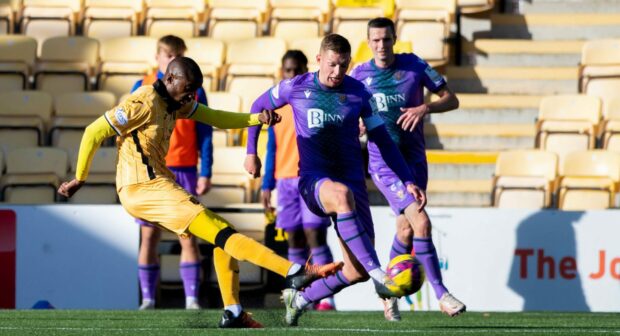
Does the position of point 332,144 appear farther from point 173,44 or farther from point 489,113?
point 489,113

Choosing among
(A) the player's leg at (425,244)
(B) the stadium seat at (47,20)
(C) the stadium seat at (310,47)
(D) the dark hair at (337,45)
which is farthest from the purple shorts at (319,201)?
(B) the stadium seat at (47,20)

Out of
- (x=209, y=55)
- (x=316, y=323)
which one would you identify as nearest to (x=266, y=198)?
(x=316, y=323)

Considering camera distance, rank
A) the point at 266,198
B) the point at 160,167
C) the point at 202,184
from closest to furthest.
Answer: the point at 160,167 < the point at 202,184 < the point at 266,198

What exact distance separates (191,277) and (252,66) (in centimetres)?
405

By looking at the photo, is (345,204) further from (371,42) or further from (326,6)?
(326,6)

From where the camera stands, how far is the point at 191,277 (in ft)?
36.4

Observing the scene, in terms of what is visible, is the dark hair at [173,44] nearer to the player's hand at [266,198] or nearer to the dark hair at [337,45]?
the player's hand at [266,198]

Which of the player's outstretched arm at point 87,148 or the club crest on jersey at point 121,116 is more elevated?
the club crest on jersey at point 121,116

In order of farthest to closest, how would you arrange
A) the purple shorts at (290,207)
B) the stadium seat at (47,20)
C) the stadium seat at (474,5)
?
1. the stadium seat at (47,20)
2. the stadium seat at (474,5)
3. the purple shorts at (290,207)

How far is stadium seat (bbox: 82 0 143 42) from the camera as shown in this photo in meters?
16.0

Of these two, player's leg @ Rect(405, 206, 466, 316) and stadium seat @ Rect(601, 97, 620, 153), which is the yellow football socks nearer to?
player's leg @ Rect(405, 206, 466, 316)

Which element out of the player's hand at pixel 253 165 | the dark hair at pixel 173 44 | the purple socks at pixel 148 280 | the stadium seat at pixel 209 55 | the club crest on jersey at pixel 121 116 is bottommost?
the purple socks at pixel 148 280

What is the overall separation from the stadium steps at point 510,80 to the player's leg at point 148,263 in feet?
18.1

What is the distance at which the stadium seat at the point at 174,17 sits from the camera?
15852 millimetres
